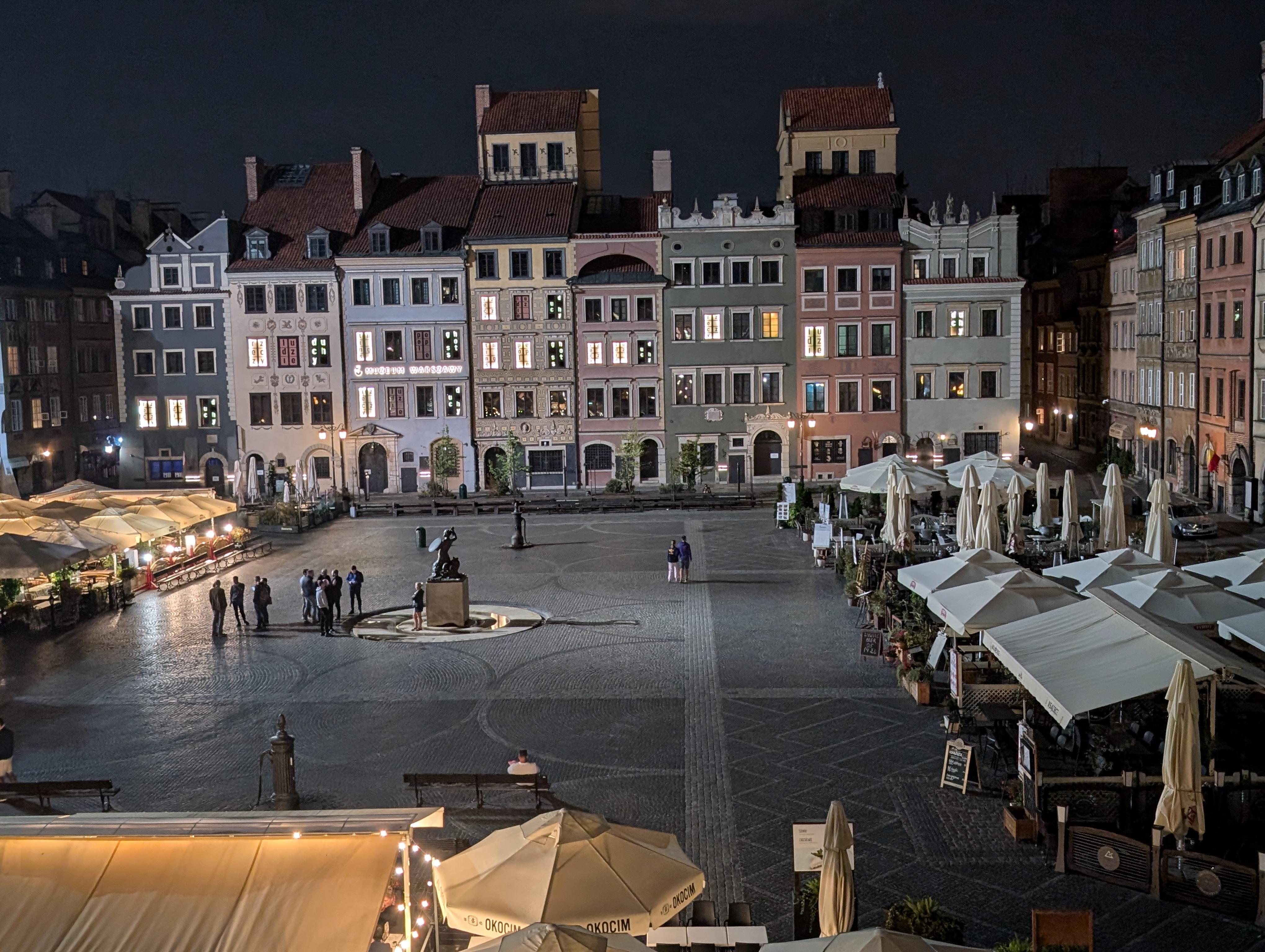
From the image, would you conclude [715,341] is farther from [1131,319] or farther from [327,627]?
[327,627]

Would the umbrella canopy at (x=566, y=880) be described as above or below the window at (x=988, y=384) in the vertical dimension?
below

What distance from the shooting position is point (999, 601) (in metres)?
22.8

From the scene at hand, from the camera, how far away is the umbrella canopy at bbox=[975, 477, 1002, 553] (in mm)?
30641

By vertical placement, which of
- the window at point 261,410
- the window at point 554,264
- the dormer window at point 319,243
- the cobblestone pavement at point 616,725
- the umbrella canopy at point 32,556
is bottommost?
the cobblestone pavement at point 616,725

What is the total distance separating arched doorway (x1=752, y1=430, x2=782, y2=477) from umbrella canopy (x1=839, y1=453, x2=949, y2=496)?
61.2ft

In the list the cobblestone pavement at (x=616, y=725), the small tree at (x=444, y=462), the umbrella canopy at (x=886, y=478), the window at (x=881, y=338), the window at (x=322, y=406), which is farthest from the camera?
the window at (x=322, y=406)

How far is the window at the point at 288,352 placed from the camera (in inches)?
2458

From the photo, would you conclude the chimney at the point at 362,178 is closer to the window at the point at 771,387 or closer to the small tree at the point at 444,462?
the small tree at the point at 444,462

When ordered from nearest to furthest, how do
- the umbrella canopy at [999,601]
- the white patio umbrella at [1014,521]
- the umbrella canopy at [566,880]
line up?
the umbrella canopy at [566,880], the umbrella canopy at [999,601], the white patio umbrella at [1014,521]

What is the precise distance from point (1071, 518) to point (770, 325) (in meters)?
29.3

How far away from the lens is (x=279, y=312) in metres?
62.4

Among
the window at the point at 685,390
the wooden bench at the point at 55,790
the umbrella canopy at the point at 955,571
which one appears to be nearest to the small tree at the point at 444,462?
the window at the point at 685,390

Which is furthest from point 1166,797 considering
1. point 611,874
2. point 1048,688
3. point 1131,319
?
point 1131,319

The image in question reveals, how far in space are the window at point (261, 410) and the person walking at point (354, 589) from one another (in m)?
30.8
